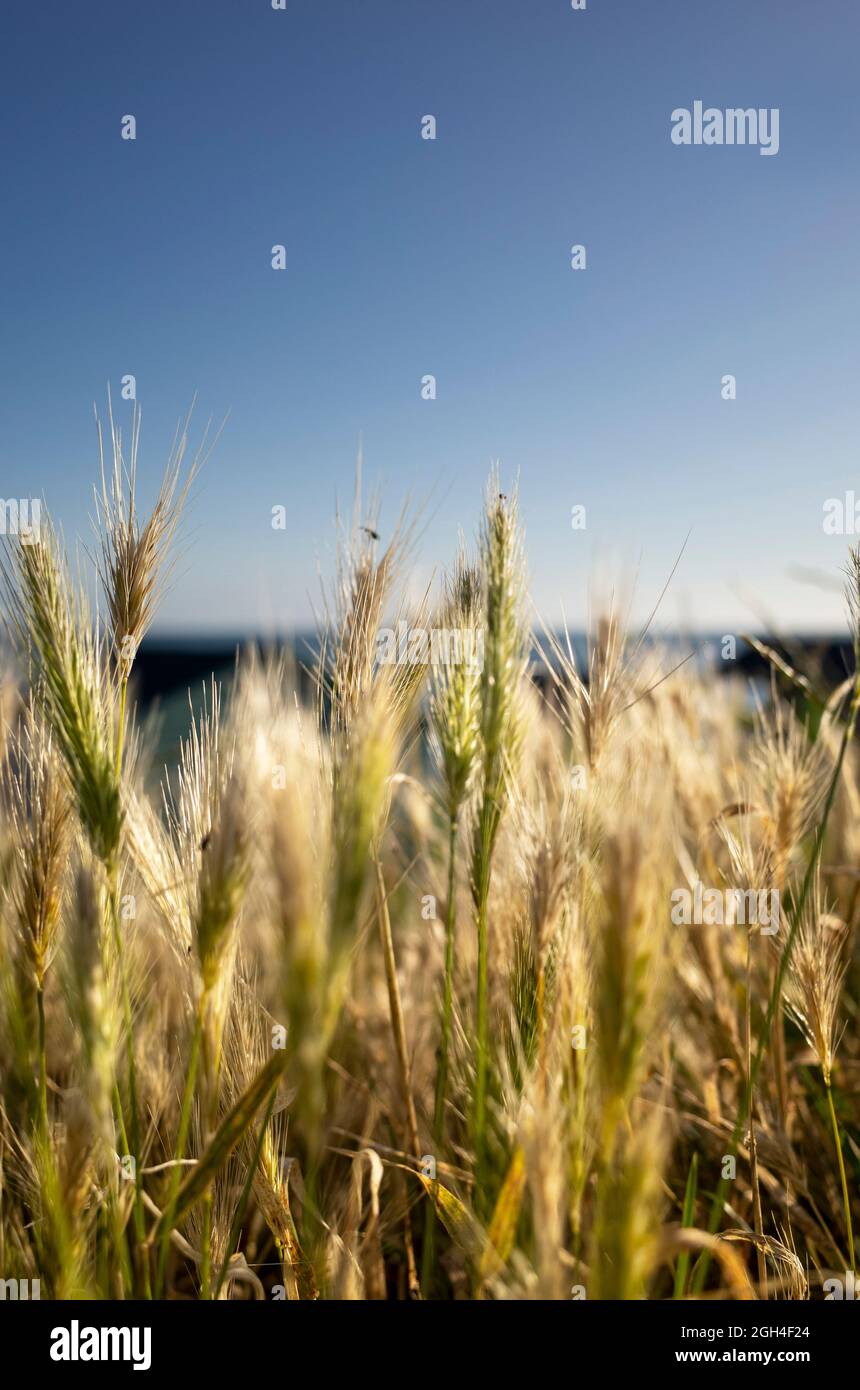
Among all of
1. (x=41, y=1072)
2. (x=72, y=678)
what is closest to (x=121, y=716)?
(x=72, y=678)

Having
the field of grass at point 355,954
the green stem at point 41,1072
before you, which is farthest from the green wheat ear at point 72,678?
the green stem at point 41,1072

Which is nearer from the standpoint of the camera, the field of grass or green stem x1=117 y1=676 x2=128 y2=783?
the field of grass

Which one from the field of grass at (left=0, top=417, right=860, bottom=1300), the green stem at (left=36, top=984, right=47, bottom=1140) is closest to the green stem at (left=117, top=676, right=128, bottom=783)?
the field of grass at (left=0, top=417, right=860, bottom=1300)

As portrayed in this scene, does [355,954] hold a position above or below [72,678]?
below

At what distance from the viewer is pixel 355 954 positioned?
3.46 feet

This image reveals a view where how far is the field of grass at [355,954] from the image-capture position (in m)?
0.60

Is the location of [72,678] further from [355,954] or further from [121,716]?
[355,954]

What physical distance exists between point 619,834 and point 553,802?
58 cm

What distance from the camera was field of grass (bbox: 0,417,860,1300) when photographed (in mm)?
603

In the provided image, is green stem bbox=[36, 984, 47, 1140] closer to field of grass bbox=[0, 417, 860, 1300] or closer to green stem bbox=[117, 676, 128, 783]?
field of grass bbox=[0, 417, 860, 1300]

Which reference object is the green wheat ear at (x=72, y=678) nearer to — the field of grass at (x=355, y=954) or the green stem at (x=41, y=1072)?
the field of grass at (x=355, y=954)

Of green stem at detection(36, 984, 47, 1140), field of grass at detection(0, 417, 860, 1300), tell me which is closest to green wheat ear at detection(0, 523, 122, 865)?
field of grass at detection(0, 417, 860, 1300)

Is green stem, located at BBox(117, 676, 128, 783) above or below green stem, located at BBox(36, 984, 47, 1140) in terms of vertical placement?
above
